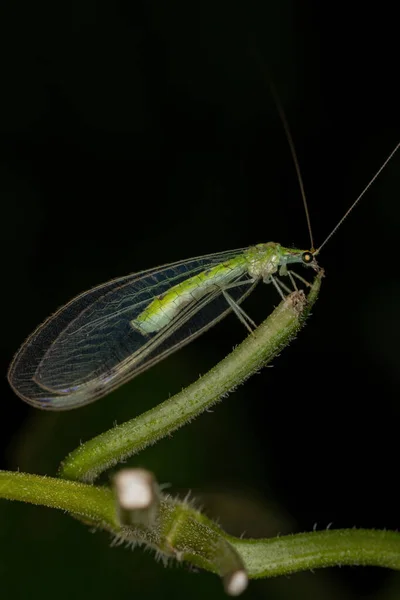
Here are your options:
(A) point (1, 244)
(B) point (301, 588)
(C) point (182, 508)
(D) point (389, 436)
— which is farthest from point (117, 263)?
(C) point (182, 508)

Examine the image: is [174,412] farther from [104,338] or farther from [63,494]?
[104,338]

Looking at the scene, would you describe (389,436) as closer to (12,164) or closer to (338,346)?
(338,346)

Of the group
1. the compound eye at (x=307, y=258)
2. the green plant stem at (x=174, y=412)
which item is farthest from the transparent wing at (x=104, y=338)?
the green plant stem at (x=174, y=412)

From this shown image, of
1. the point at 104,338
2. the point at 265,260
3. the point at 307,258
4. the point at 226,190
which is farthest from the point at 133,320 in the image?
the point at 226,190

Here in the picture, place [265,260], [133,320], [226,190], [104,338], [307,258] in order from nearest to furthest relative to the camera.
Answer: [104,338] → [133,320] → [307,258] → [265,260] → [226,190]

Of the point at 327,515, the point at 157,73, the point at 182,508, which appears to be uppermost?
the point at 157,73
